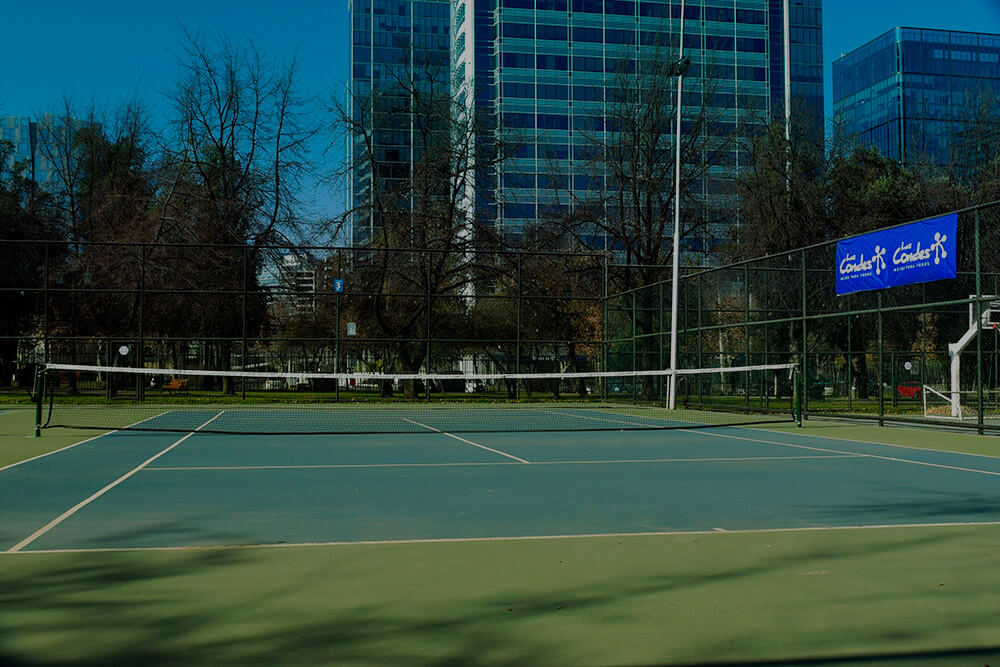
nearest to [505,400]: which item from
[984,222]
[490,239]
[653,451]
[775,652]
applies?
[490,239]

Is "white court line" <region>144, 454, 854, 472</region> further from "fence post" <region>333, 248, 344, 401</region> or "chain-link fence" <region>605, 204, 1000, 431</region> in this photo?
"fence post" <region>333, 248, 344, 401</region>

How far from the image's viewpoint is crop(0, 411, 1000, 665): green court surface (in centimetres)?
402

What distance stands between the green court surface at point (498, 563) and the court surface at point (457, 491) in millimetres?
43

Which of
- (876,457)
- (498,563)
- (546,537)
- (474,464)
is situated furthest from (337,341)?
(498,563)

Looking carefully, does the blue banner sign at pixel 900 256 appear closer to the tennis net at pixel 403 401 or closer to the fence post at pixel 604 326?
the tennis net at pixel 403 401

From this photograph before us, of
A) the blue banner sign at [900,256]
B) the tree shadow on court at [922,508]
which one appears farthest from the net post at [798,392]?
the tree shadow on court at [922,508]

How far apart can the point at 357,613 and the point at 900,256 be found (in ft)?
50.2

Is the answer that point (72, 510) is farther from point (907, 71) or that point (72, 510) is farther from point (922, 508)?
point (907, 71)

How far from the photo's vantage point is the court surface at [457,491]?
274 inches

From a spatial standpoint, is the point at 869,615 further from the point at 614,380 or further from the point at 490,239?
the point at 490,239

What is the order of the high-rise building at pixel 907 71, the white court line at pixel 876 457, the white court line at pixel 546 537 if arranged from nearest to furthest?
the white court line at pixel 546 537 < the white court line at pixel 876 457 < the high-rise building at pixel 907 71

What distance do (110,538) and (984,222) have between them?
26.5 m

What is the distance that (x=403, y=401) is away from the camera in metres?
30.4

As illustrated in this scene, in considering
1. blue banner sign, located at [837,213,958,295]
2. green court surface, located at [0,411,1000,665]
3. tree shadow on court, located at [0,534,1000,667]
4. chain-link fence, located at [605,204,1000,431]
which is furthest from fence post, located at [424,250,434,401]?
tree shadow on court, located at [0,534,1000,667]
